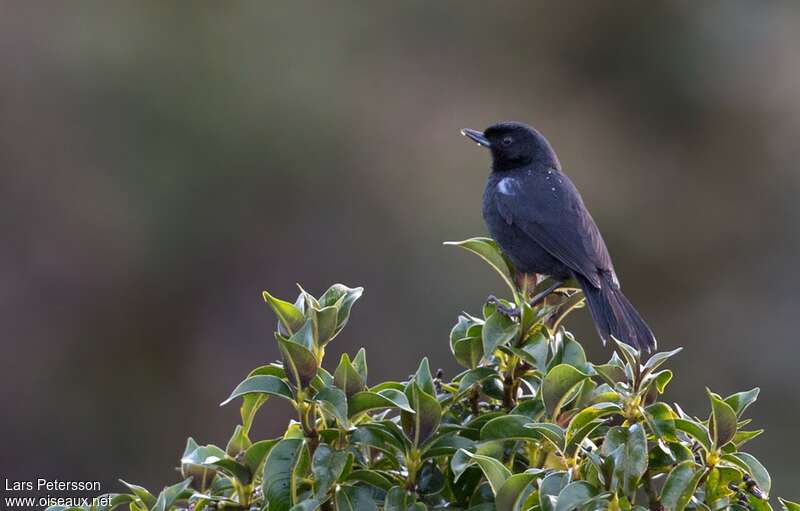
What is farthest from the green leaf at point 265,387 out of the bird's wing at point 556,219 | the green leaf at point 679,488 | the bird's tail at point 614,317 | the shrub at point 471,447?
the bird's wing at point 556,219

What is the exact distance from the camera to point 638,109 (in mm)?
10203

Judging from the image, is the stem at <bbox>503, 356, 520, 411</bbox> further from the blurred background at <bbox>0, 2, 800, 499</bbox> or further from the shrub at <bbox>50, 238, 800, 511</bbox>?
the blurred background at <bbox>0, 2, 800, 499</bbox>

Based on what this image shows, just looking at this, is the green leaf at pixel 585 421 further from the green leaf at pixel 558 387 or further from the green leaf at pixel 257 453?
the green leaf at pixel 257 453

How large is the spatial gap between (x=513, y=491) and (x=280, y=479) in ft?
1.64

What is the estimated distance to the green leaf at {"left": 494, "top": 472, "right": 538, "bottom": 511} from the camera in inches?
85.7

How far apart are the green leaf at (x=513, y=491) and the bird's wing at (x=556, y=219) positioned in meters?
2.56

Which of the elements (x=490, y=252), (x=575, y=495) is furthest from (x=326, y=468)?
(x=490, y=252)

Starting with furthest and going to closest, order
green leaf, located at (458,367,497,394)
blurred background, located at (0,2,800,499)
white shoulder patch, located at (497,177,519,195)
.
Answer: blurred background, located at (0,2,800,499) → white shoulder patch, located at (497,177,519,195) → green leaf, located at (458,367,497,394)

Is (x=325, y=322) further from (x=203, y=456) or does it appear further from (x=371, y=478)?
(x=203, y=456)

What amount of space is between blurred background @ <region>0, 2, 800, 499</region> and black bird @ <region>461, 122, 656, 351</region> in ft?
10.3

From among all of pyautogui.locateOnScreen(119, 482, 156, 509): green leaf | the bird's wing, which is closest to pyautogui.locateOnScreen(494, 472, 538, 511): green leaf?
pyautogui.locateOnScreen(119, 482, 156, 509): green leaf

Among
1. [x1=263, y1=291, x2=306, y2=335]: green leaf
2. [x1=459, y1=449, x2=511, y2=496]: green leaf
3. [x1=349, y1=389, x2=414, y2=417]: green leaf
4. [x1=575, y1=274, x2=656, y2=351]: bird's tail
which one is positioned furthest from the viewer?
[x1=575, y1=274, x2=656, y2=351]: bird's tail

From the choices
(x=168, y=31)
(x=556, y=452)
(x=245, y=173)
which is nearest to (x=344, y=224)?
(x=245, y=173)

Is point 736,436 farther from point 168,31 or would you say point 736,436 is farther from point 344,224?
point 168,31
